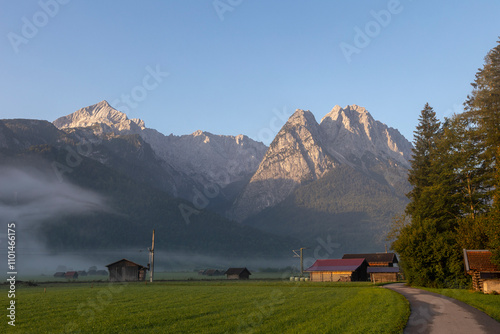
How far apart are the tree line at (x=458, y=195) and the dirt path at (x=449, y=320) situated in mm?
20798

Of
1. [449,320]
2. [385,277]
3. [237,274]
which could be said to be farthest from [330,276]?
[449,320]

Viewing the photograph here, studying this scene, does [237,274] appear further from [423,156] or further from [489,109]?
[489,109]

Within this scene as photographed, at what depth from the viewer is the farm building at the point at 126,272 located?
97125 mm

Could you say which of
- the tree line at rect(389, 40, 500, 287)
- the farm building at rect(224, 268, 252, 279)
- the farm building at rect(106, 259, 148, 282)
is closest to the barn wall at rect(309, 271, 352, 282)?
the farm building at rect(224, 268, 252, 279)

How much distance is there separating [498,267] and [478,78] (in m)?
32.6

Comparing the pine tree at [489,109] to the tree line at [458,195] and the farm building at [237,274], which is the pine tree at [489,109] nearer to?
the tree line at [458,195]

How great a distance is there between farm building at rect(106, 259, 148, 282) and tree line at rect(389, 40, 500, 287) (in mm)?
62652

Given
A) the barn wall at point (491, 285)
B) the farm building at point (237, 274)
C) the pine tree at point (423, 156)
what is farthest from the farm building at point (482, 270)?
the farm building at point (237, 274)

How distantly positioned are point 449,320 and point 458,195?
41.5 meters

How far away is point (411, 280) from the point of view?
60281 mm

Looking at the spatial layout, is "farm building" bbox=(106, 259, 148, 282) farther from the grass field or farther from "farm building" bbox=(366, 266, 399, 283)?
the grass field

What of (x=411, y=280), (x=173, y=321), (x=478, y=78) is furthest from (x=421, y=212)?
(x=173, y=321)

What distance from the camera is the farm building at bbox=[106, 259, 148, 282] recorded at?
97125 mm

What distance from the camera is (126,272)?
97625mm
